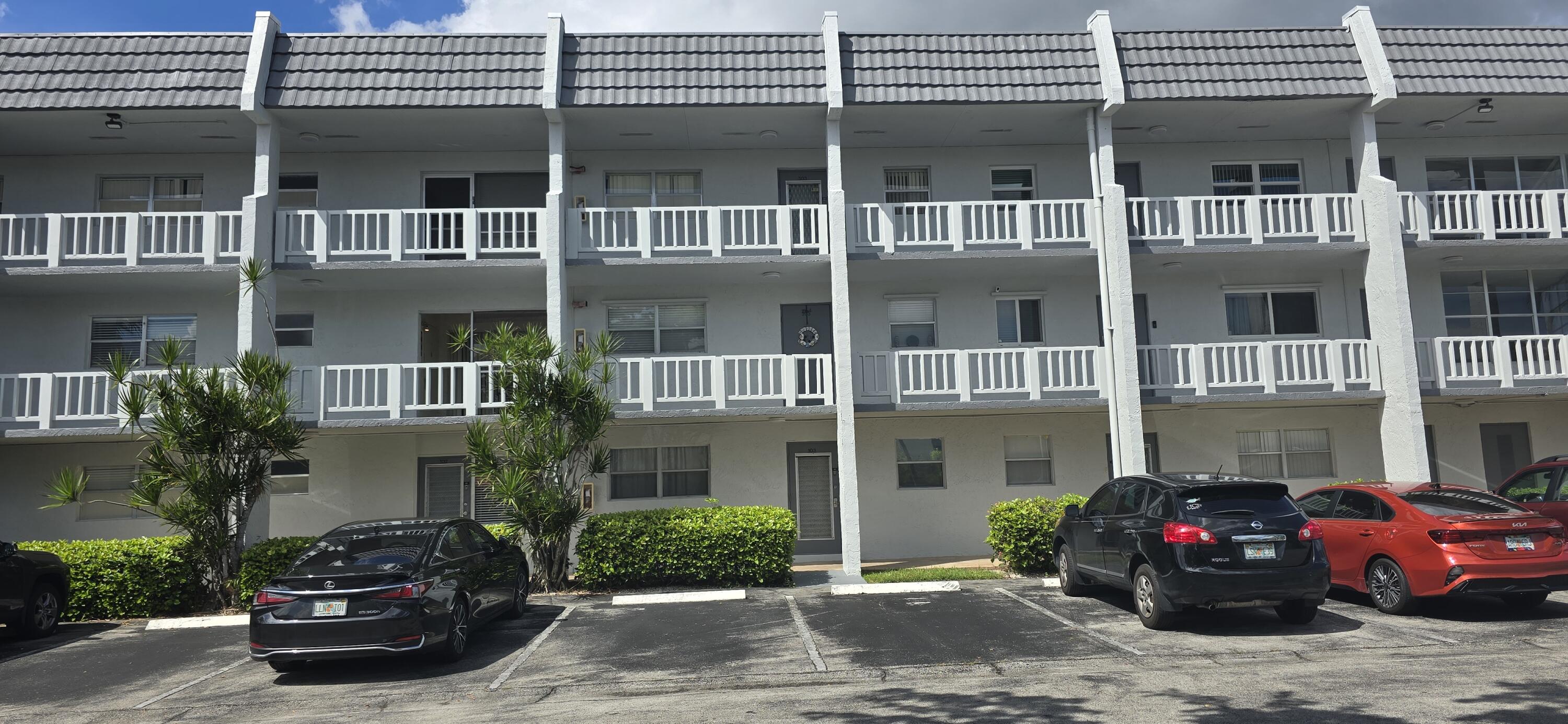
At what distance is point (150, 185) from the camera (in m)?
18.3

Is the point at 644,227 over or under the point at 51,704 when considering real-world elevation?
over

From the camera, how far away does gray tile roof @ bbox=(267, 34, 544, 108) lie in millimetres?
16219

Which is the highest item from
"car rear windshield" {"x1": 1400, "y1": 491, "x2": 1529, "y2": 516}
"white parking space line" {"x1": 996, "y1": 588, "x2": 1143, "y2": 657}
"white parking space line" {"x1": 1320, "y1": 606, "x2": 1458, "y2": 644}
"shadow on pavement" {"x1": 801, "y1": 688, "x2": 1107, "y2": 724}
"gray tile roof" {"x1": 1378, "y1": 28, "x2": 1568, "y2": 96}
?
"gray tile roof" {"x1": 1378, "y1": 28, "x2": 1568, "y2": 96}

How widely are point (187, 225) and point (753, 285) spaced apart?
10.3 m

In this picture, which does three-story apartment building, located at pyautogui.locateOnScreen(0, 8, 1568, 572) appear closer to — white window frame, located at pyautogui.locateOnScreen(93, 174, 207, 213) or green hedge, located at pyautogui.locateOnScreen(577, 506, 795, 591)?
white window frame, located at pyautogui.locateOnScreen(93, 174, 207, 213)

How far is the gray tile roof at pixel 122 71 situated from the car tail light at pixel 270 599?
10175mm

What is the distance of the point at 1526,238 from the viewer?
17.1 metres

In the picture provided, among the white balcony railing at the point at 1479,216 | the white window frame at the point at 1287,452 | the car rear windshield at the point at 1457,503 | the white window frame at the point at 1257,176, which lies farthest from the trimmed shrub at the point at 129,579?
the white balcony railing at the point at 1479,216

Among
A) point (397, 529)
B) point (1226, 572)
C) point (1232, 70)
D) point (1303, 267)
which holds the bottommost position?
point (1226, 572)

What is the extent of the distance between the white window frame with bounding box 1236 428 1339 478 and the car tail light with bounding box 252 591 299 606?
16.2 m

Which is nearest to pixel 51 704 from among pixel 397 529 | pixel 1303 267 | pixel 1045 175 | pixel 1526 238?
pixel 397 529

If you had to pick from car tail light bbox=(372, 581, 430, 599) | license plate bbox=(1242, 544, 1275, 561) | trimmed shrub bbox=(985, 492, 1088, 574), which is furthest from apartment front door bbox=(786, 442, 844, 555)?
car tail light bbox=(372, 581, 430, 599)

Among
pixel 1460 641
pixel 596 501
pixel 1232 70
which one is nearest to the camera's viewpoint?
pixel 1460 641

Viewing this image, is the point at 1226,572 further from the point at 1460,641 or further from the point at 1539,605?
the point at 1539,605
